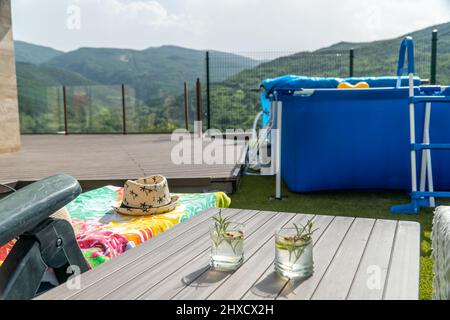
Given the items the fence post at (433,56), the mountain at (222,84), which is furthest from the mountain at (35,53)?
the fence post at (433,56)

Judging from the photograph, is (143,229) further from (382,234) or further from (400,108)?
(400,108)

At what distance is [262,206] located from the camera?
4.09 metres

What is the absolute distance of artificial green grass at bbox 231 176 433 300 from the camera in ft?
12.2

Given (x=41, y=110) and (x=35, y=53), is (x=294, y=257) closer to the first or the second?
(x=41, y=110)

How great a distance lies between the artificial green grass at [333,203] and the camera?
3.72m

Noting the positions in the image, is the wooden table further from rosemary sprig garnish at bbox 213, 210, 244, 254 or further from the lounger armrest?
the lounger armrest

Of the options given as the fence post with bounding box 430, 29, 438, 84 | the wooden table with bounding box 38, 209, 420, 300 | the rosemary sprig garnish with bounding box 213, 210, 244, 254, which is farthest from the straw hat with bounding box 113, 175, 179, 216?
the fence post with bounding box 430, 29, 438, 84

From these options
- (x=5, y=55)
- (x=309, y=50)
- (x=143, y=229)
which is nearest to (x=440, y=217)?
(x=143, y=229)

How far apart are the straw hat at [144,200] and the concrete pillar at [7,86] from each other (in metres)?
5.33

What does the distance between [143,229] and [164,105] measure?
11093mm

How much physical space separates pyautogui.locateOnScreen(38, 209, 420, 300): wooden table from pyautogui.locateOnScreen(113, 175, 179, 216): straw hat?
0.95 metres

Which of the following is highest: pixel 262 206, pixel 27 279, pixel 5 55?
pixel 5 55
